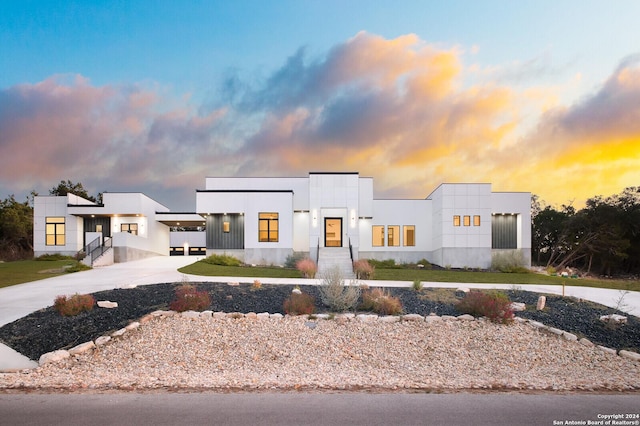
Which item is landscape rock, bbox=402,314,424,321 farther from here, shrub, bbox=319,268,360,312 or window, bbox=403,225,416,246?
window, bbox=403,225,416,246

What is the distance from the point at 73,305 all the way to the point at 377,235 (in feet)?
73.2

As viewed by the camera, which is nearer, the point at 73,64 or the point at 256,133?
the point at 73,64

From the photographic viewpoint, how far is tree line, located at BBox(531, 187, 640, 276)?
34.3 meters

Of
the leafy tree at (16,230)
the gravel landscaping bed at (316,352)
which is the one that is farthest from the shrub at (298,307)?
the leafy tree at (16,230)

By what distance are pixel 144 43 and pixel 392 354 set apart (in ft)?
57.1

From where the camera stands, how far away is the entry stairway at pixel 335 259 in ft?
71.6

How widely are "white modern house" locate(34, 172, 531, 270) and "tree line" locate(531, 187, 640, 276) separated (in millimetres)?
9827

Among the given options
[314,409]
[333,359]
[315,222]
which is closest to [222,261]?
[315,222]

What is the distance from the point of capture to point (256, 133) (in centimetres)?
2427

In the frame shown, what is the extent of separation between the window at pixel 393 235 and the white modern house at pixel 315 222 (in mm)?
74

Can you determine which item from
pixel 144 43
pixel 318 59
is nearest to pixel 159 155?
pixel 144 43

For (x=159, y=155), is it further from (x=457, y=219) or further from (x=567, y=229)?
(x=567, y=229)

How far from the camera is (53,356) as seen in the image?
7.27 m

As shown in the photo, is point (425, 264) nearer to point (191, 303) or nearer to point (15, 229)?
point (191, 303)
